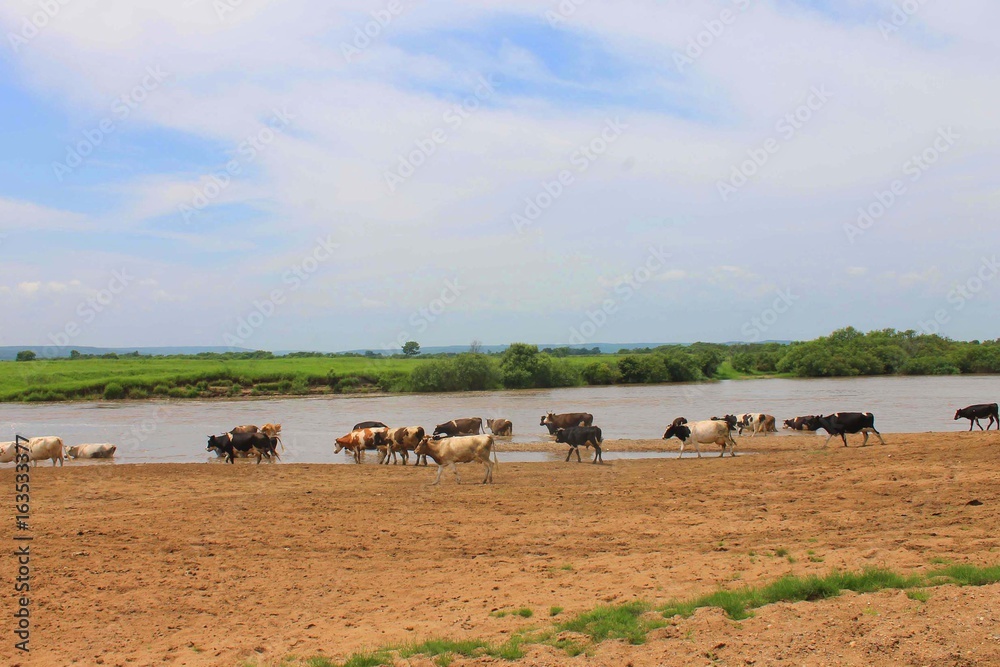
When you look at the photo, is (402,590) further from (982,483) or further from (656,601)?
(982,483)

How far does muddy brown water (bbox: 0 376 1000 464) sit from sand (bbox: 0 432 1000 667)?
9180 mm

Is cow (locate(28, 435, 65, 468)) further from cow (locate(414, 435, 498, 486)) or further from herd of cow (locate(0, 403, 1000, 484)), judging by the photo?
cow (locate(414, 435, 498, 486))

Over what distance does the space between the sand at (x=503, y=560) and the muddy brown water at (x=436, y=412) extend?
9.18 m

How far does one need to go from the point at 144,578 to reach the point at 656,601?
6.18 metres

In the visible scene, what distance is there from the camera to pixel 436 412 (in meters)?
41.9

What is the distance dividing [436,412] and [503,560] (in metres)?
32.3

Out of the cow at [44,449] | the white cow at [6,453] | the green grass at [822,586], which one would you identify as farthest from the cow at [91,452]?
the green grass at [822,586]

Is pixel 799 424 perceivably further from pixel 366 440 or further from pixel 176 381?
pixel 176 381

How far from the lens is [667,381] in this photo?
244 feet

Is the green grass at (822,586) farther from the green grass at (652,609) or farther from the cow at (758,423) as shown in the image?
the cow at (758,423)

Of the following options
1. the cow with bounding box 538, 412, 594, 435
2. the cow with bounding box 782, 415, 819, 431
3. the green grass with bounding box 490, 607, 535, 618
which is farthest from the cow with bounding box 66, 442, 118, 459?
the cow with bounding box 782, 415, 819, 431

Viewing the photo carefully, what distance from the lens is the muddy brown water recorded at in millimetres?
29094

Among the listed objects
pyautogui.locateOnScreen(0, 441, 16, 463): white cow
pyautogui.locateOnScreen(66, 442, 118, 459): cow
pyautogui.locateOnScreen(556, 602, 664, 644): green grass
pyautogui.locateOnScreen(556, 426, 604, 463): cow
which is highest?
pyautogui.locateOnScreen(556, 426, 604, 463): cow

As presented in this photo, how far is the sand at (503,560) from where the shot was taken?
6242mm
